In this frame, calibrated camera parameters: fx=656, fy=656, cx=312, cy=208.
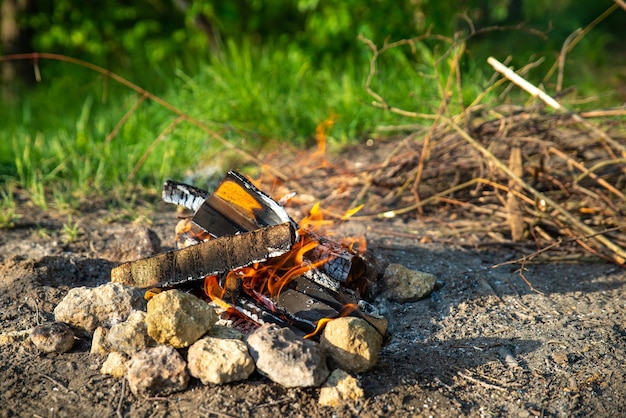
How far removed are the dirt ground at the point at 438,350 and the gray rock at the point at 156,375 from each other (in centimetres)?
4

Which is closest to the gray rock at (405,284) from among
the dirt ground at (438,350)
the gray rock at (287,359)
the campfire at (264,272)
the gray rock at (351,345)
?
the dirt ground at (438,350)

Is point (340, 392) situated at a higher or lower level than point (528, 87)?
lower

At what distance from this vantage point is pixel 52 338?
2.47 metres

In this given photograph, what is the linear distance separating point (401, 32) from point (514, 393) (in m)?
4.67

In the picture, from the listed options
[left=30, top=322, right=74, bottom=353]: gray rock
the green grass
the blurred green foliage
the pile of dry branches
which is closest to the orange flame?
[left=30, top=322, right=74, bottom=353]: gray rock

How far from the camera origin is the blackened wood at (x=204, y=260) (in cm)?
262

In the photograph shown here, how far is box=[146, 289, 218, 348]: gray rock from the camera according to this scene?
2285 mm

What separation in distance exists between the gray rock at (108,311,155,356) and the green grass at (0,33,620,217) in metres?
1.86

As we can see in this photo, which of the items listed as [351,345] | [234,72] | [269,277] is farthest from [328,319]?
[234,72]

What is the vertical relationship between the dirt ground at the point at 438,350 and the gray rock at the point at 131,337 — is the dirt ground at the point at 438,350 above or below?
below

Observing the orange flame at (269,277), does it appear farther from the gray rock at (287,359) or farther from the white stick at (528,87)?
the white stick at (528,87)

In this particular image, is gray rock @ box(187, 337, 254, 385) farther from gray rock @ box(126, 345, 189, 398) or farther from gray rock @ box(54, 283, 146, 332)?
gray rock @ box(54, 283, 146, 332)

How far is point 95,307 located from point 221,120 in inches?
126

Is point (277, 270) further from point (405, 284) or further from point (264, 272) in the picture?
point (405, 284)
